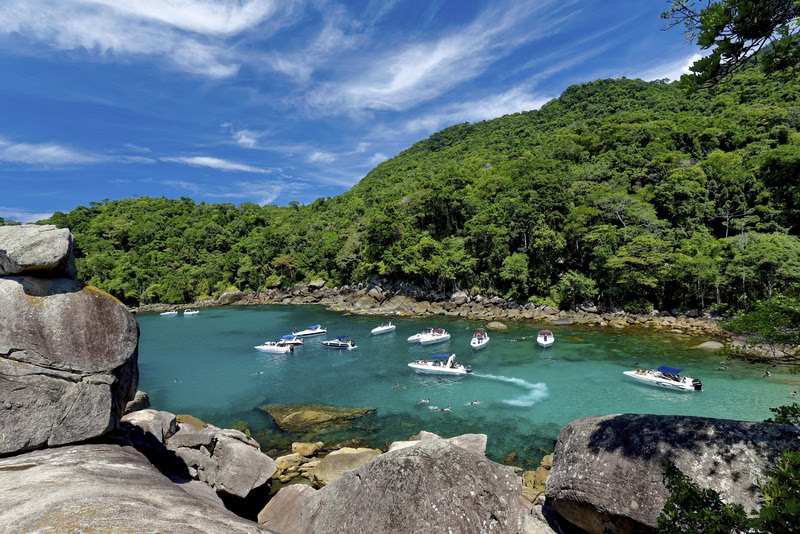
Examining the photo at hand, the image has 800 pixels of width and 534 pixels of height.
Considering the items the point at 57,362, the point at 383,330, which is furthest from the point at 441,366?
the point at 57,362

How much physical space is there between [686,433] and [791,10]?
698 cm

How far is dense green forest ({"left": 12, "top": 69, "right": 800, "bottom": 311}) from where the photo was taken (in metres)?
34.6

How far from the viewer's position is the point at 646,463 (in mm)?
6438

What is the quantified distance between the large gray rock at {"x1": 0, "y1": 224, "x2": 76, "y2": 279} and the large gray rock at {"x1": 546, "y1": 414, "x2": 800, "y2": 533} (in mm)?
12444

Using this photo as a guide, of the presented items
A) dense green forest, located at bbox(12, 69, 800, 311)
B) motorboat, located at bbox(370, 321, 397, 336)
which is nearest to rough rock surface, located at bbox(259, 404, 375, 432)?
dense green forest, located at bbox(12, 69, 800, 311)

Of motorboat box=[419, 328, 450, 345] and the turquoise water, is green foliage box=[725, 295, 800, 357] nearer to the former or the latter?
the turquoise water

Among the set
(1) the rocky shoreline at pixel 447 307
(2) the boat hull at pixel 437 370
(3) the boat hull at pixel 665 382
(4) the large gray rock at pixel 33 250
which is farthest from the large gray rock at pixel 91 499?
(1) the rocky shoreline at pixel 447 307


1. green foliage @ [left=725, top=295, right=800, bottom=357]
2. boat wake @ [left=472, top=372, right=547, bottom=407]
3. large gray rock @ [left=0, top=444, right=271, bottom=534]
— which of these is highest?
green foliage @ [left=725, top=295, right=800, bottom=357]

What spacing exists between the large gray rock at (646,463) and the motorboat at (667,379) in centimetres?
1677

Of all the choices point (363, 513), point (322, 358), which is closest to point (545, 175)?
point (322, 358)

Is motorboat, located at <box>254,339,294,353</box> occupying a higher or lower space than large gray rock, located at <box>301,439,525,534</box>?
lower

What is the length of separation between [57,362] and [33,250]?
8.14 ft

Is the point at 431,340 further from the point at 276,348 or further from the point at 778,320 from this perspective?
the point at 778,320

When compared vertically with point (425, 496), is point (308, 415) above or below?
below
